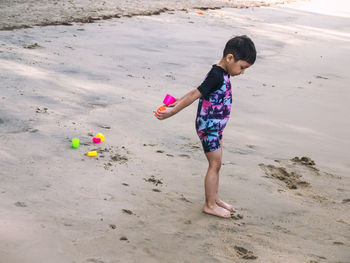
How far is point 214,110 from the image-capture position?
339cm

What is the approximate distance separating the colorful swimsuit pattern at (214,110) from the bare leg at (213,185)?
0.19 ft

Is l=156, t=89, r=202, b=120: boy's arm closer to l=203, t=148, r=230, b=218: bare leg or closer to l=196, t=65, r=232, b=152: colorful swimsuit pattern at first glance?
l=196, t=65, r=232, b=152: colorful swimsuit pattern

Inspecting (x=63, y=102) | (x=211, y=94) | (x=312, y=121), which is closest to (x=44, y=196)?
(x=211, y=94)

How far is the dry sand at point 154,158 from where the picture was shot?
9.78ft

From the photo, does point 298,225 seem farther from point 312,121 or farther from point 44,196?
point 312,121

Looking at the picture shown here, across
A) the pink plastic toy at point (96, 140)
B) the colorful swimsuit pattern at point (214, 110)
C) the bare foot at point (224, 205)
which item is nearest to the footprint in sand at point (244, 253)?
the bare foot at point (224, 205)

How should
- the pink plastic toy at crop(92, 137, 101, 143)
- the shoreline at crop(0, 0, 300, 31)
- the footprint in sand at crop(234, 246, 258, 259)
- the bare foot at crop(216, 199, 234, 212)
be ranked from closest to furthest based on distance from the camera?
1. the footprint in sand at crop(234, 246, 258, 259)
2. the bare foot at crop(216, 199, 234, 212)
3. the pink plastic toy at crop(92, 137, 101, 143)
4. the shoreline at crop(0, 0, 300, 31)

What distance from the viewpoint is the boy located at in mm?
3275

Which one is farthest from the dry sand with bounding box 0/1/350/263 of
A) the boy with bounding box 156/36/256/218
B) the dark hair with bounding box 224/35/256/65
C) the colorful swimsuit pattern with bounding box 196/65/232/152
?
the dark hair with bounding box 224/35/256/65

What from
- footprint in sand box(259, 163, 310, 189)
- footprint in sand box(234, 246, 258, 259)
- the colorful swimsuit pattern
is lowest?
footprint in sand box(234, 246, 258, 259)

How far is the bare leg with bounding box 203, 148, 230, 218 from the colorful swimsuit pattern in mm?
59

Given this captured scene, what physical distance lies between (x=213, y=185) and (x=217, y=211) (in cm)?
19

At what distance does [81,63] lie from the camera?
23.1 feet

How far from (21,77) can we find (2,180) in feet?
9.23
